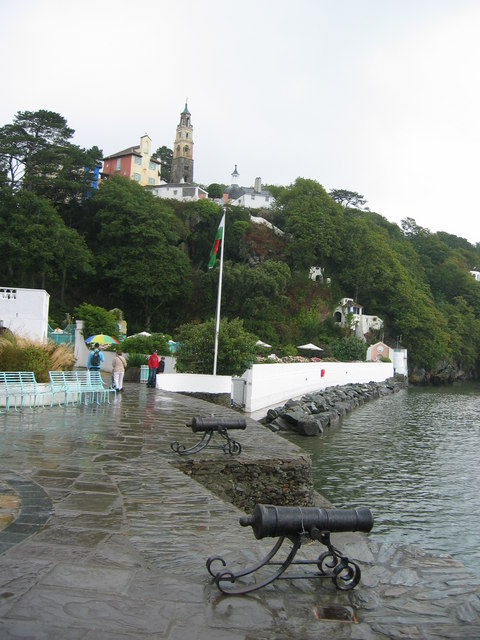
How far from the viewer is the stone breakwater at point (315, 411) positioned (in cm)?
2011

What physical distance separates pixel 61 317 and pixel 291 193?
31.9 metres

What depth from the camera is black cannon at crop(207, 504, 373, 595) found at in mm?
4043

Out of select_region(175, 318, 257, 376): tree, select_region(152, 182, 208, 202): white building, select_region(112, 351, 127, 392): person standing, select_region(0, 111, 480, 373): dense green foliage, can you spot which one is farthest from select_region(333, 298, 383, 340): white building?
select_region(112, 351, 127, 392): person standing

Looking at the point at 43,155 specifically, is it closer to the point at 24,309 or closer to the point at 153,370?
the point at 24,309

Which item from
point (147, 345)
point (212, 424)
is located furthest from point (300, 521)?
point (147, 345)

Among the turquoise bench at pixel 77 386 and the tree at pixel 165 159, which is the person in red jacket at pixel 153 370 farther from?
the tree at pixel 165 159

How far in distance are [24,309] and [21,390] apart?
13.3m

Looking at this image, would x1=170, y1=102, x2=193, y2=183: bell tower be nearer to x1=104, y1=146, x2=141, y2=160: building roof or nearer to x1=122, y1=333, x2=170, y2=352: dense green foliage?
x1=104, y1=146, x2=141, y2=160: building roof

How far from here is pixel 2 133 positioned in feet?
154

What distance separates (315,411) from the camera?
2456cm

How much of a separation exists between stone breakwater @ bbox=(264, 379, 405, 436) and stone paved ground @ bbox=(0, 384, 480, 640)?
1305cm

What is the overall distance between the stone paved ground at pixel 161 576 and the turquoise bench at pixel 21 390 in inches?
216

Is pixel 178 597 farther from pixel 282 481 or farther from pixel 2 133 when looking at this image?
pixel 2 133

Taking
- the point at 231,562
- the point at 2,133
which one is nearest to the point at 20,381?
the point at 231,562
